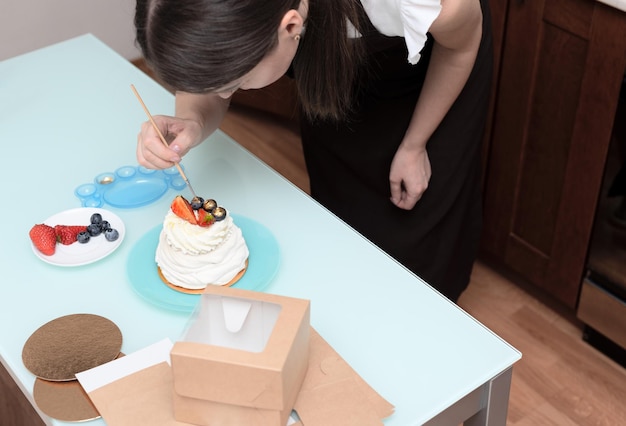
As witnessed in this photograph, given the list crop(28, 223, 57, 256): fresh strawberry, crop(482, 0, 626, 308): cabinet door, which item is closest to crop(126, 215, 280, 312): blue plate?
crop(28, 223, 57, 256): fresh strawberry

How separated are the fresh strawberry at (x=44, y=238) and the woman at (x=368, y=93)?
19cm

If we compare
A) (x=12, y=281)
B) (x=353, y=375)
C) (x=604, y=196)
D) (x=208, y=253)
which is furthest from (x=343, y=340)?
(x=604, y=196)

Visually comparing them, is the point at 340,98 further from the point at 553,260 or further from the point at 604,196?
the point at 553,260

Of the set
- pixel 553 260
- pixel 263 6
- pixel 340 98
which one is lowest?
pixel 553 260

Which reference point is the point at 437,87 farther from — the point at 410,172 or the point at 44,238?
the point at 44,238

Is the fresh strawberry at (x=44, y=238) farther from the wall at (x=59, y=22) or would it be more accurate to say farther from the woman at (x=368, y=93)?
the wall at (x=59, y=22)

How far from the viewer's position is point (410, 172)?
5.17 feet

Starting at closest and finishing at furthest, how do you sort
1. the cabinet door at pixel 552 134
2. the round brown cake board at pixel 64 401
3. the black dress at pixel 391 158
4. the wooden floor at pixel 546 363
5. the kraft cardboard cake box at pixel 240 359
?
the kraft cardboard cake box at pixel 240 359 < the round brown cake board at pixel 64 401 < the black dress at pixel 391 158 < the cabinet door at pixel 552 134 < the wooden floor at pixel 546 363

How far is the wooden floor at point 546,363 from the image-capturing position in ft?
6.17

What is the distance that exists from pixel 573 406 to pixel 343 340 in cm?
99

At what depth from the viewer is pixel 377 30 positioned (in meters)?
1.36

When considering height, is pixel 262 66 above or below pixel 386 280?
above

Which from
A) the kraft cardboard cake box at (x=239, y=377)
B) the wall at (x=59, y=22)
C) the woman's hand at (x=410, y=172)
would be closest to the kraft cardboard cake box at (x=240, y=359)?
the kraft cardboard cake box at (x=239, y=377)

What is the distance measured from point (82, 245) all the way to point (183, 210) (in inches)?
8.5
